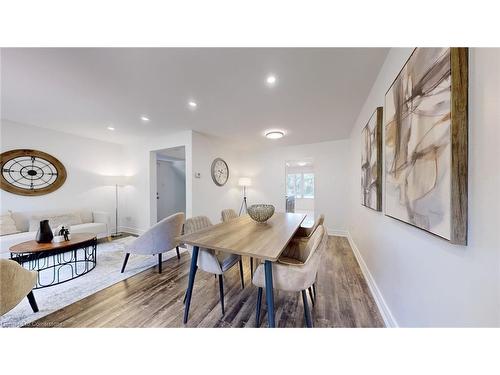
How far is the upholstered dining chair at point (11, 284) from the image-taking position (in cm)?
119

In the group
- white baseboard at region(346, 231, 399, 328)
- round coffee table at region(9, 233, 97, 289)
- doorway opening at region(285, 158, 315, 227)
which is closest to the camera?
white baseboard at region(346, 231, 399, 328)

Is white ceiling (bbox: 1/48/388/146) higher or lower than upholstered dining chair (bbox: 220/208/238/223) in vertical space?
higher

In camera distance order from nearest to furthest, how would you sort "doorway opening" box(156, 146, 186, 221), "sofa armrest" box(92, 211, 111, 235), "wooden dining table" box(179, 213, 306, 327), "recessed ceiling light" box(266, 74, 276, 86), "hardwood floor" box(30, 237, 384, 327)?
"wooden dining table" box(179, 213, 306, 327), "hardwood floor" box(30, 237, 384, 327), "recessed ceiling light" box(266, 74, 276, 86), "sofa armrest" box(92, 211, 111, 235), "doorway opening" box(156, 146, 186, 221)

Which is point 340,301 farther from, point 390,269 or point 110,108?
point 110,108

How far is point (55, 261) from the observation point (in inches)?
105

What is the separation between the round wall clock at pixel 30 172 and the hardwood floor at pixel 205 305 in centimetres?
304

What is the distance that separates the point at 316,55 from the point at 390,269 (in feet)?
6.47

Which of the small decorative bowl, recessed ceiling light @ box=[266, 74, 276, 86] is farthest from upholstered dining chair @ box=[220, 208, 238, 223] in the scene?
recessed ceiling light @ box=[266, 74, 276, 86]

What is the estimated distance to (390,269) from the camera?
4.65 ft

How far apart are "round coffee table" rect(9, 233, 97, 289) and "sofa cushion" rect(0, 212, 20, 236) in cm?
50

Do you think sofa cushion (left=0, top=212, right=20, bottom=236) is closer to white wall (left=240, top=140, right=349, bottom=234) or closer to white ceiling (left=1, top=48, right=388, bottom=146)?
white ceiling (left=1, top=48, right=388, bottom=146)

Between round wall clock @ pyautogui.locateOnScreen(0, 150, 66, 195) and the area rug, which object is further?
round wall clock @ pyautogui.locateOnScreen(0, 150, 66, 195)

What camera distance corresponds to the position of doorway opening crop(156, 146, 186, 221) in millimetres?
5004
